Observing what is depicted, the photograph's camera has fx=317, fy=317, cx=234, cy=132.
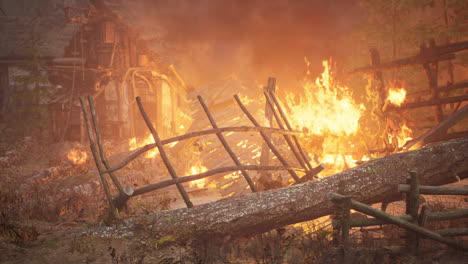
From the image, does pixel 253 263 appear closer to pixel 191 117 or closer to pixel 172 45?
pixel 191 117

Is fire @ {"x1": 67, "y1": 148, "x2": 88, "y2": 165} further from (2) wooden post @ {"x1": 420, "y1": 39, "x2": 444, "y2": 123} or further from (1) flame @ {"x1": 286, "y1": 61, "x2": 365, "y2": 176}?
(2) wooden post @ {"x1": 420, "y1": 39, "x2": 444, "y2": 123}

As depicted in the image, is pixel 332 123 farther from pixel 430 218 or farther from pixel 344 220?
pixel 344 220

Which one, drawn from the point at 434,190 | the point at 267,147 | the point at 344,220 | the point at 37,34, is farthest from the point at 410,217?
the point at 37,34

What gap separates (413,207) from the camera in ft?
13.9

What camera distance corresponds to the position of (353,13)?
2045 centimetres

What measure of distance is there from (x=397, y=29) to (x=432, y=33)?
6.21 ft

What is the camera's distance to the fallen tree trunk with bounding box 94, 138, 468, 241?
17.4 ft

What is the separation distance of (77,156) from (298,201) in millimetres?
13291

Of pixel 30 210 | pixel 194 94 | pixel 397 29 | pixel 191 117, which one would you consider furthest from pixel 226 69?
pixel 30 210

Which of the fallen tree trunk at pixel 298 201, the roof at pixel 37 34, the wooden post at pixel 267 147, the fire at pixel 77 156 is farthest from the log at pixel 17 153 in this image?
the wooden post at pixel 267 147

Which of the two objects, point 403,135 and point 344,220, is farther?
point 403,135

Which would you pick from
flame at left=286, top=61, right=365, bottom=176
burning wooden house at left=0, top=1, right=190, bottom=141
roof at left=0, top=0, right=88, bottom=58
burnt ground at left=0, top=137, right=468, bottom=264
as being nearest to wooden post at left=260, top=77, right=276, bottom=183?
flame at left=286, top=61, right=365, bottom=176

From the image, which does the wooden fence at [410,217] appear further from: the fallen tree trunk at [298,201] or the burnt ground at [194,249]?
the fallen tree trunk at [298,201]

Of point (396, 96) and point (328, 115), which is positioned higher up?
point (396, 96)
